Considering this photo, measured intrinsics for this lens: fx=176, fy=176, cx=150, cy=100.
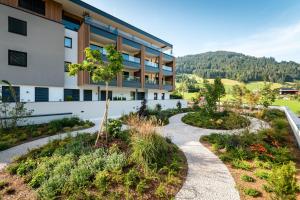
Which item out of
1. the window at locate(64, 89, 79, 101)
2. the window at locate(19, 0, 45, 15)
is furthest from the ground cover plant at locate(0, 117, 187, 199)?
the window at locate(19, 0, 45, 15)

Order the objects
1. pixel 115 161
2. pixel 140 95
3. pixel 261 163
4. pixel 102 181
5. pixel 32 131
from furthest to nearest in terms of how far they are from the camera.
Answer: pixel 140 95
pixel 32 131
pixel 261 163
pixel 115 161
pixel 102 181

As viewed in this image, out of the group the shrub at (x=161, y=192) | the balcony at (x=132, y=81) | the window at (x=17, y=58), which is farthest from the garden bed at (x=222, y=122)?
the window at (x=17, y=58)

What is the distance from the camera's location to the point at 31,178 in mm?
6148

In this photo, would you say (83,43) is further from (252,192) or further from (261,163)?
(252,192)

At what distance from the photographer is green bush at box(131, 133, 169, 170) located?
6.60 metres

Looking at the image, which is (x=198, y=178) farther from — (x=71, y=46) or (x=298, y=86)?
(x=298, y=86)

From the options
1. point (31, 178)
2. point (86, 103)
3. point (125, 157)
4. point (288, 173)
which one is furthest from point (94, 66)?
point (86, 103)

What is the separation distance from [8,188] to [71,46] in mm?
18922

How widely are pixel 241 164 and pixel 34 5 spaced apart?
21960 mm

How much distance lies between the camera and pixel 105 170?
6.12 meters

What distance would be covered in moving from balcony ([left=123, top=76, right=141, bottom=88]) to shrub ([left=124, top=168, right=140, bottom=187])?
69.7ft

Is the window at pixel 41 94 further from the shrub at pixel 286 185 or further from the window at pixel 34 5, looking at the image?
the shrub at pixel 286 185

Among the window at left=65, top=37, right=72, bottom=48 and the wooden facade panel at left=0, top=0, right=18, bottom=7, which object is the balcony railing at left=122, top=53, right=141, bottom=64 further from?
the wooden facade panel at left=0, top=0, right=18, bottom=7

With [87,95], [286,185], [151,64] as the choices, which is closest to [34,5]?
[87,95]
